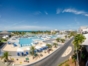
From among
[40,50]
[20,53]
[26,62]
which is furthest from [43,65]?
[40,50]

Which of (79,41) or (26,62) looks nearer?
(79,41)

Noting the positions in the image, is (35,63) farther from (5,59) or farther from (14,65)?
(5,59)

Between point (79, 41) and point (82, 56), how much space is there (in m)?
1.04

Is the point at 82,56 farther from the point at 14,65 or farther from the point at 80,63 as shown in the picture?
the point at 14,65

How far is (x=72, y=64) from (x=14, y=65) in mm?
3962

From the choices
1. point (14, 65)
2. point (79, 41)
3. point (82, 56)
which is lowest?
point (14, 65)

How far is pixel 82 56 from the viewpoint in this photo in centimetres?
743

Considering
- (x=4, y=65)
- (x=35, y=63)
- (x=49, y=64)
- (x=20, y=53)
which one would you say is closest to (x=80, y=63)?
(x=49, y=64)

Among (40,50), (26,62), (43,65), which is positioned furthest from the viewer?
(40,50)

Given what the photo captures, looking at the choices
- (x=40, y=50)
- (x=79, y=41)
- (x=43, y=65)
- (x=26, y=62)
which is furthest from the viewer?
(x=40, y=50)

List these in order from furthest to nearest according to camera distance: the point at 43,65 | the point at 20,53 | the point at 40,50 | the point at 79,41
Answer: the point at 40,50 → the point at 20,53 → the point at 43,65 → the point at 79,41

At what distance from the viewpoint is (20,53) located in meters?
11.1

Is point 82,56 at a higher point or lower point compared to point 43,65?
higher

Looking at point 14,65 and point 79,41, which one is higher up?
point 79,41
